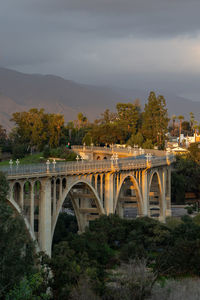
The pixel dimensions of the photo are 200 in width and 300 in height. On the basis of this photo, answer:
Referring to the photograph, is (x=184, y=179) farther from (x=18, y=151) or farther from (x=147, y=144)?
(x=18, y=151)

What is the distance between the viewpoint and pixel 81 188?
62.3 meters

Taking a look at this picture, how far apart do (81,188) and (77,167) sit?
7022mm

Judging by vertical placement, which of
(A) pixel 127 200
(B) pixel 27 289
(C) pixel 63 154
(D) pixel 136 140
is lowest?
(B) pixel 27 289

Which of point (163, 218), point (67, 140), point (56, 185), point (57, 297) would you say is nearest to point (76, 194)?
point (56, 185)

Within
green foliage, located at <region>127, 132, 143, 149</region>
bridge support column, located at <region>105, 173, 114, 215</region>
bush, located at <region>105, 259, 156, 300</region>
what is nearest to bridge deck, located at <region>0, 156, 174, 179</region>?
bridge support column, located at <region>105, 173, 114, 215</region>

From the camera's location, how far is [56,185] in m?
55.1

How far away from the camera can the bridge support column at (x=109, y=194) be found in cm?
6353

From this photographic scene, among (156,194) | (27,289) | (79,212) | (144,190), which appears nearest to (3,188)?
(27,289)

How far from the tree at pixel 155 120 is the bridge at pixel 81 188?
20.5 metres

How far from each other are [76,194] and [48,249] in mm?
15229

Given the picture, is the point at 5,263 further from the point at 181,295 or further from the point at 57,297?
the point at 181,295

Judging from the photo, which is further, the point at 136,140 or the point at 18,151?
the point at 136,140

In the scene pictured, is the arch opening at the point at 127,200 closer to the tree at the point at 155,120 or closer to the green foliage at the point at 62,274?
the tree at the point at 155,120

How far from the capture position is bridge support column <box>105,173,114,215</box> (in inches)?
2501
